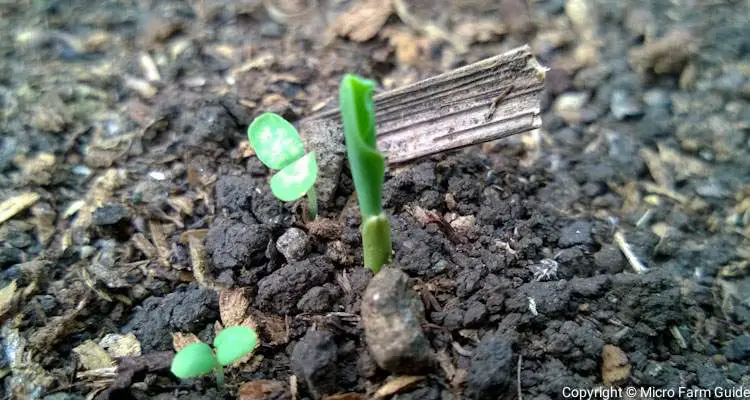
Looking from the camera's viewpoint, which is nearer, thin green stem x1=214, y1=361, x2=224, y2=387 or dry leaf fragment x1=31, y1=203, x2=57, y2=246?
thin green stem x1=214, y1=361, x2=224, y2=387

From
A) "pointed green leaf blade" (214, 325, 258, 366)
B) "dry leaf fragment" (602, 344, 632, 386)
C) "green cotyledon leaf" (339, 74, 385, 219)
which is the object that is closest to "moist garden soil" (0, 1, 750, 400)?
"dry leaf fragment" (602, 344, 632, 386)

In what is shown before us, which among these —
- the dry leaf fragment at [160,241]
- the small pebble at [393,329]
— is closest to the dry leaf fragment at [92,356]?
the dry leaf fragment at [160,241]

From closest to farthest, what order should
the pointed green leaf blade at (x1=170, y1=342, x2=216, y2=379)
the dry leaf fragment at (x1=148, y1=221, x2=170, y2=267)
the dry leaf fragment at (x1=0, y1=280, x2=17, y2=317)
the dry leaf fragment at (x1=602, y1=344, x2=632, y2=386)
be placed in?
the pointed green leaf blade at (x1=170, y1=342, x2=216, y2=379) → the dry leaf fragment at (x1=602, y1=344, x2=632, y2=386) → the dry leaf fragment at (x1=0, y1=280, x2=17, y2=317) → the dry leaf fragment at (x1=148, y1=221, x2=170, y2=267)

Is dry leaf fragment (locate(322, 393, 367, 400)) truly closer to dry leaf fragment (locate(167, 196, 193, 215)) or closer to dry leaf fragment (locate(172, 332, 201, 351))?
dry leaf fragment (locate(172, 332, 201, 351))

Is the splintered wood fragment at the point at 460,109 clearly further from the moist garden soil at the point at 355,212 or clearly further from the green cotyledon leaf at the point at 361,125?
the green cotyledon leaf at the point at 361,125

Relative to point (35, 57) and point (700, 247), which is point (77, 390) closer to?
point (35, 57)

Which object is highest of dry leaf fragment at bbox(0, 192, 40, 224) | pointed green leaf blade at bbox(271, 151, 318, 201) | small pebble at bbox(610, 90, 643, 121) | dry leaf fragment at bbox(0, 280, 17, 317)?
dry leaf fragment at bbox(0, 192, 40, 224)

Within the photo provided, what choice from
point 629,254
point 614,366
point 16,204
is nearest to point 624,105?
point 629,254

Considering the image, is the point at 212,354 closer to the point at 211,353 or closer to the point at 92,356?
the point at 211,353
